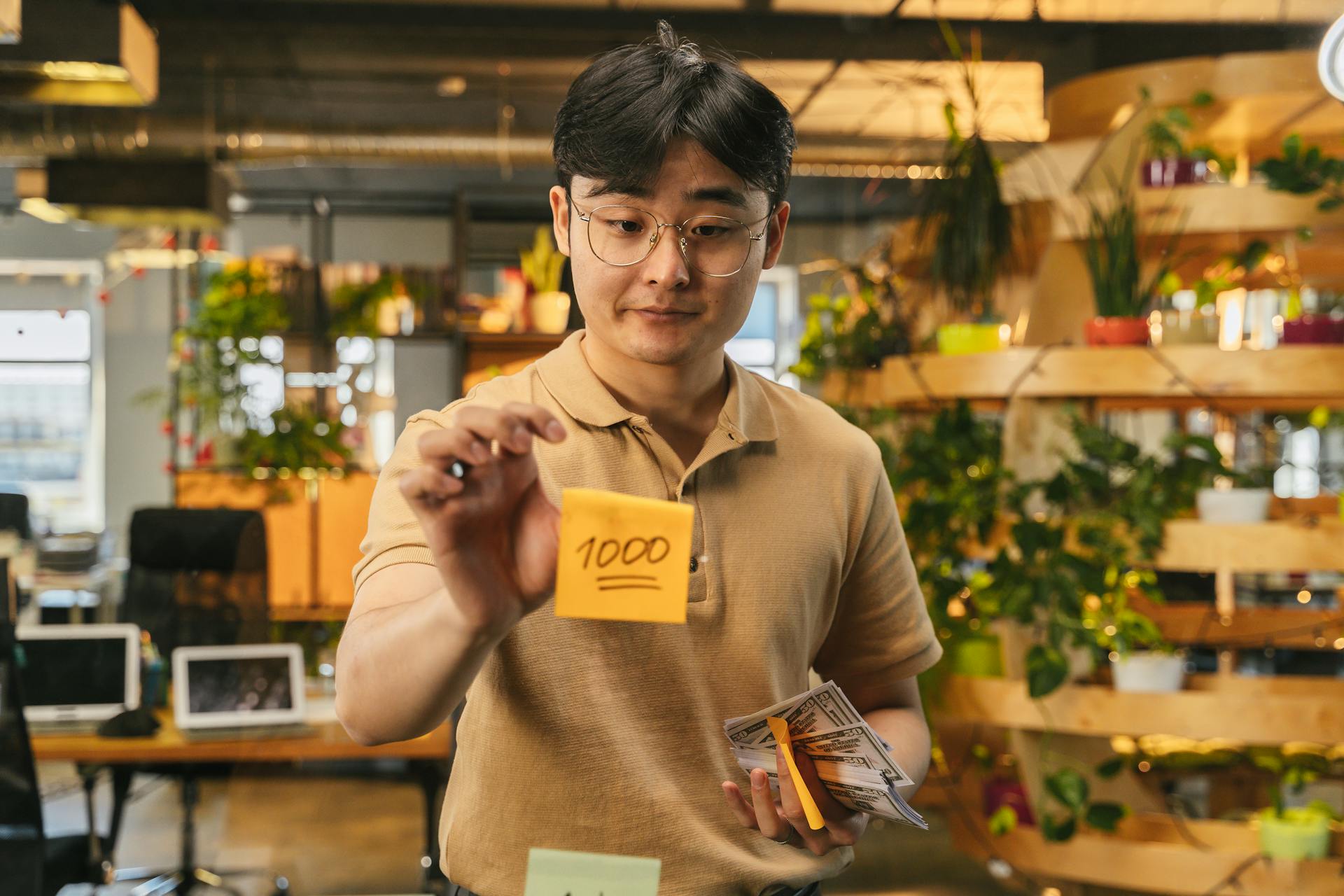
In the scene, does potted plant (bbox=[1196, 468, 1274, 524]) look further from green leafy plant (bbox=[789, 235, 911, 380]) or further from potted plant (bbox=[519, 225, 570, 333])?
potted plant (bbox=[519, 225, 570, 333])

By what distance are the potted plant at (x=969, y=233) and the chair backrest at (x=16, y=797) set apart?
7.50ft

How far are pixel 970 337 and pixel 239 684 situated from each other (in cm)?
215

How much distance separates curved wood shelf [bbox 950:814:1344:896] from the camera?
282 centimetres

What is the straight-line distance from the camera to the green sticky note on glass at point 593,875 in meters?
0.97

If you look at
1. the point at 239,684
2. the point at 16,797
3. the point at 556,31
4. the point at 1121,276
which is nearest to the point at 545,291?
the point at 556,31

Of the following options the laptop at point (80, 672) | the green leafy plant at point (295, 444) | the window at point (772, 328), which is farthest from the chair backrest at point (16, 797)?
the window at point (772, 328)

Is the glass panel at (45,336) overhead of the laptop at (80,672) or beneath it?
overhead

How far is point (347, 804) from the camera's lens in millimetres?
4559

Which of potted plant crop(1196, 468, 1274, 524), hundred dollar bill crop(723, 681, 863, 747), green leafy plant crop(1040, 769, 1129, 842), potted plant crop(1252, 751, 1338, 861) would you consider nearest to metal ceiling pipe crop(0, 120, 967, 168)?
potted plant crop(1196, 468, 1274, 524)

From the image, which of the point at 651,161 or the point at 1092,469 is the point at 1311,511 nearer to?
the point at 1092,469

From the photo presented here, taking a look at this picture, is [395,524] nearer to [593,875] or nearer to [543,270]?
[593,875]

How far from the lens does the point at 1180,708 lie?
2783 mm

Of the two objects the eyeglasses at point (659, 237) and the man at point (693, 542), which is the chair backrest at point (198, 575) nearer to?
the man at point (693, 542)

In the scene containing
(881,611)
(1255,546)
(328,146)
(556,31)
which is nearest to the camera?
(881,611)
